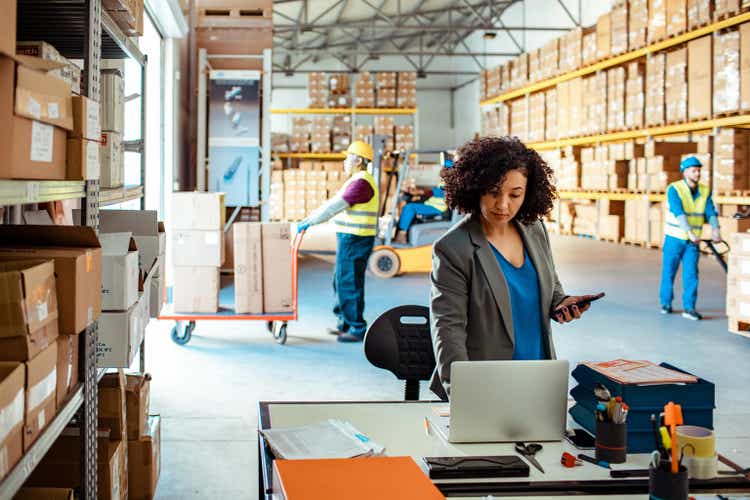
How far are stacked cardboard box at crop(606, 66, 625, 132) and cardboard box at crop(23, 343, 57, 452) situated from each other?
48.6 feet

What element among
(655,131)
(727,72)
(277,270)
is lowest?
(277,270)

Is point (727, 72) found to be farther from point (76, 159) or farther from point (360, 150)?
point (76, 159)

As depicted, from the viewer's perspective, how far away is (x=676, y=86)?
13.8m

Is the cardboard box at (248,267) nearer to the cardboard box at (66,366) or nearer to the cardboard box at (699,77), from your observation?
the cardboard box at (66,366)

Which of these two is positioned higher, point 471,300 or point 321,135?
point 321,135

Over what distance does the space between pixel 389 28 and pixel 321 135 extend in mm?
3402

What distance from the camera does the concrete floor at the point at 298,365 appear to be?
4465 mm

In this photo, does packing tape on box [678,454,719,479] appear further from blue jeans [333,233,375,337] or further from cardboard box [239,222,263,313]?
cardboard box [239,222,263,313]

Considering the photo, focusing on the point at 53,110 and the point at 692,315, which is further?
the point at 692,315

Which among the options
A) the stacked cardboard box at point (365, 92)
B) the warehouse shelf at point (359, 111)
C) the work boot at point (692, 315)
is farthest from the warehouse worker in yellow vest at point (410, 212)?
the stacked cardboard box at point (365, 92)

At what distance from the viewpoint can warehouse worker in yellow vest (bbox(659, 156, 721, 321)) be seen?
8.63 metres

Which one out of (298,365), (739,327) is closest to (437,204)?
(739,327)

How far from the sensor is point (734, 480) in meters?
2.23

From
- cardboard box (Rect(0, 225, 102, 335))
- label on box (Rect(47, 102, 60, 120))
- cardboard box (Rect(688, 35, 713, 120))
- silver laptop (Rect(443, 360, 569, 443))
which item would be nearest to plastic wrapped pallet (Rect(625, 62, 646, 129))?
cardboard box (Rect(688, 35, 713, 120))
